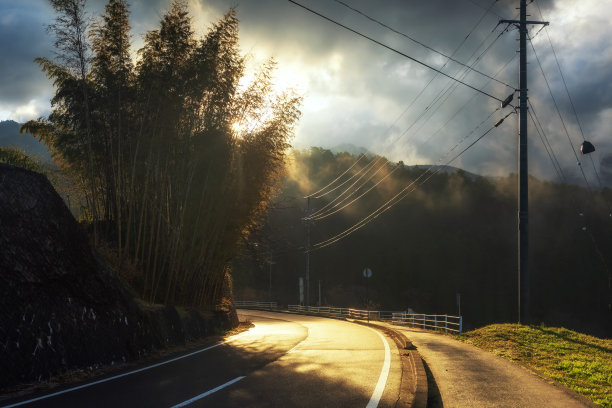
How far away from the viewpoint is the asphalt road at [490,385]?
242 inches

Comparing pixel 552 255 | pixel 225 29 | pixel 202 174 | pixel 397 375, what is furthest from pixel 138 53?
pixel 552 255

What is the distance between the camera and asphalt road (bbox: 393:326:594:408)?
6.15 metres

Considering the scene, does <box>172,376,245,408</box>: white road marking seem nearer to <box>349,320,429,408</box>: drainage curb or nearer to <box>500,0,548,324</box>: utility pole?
<box>349,320,429,408</box>: drainage curb

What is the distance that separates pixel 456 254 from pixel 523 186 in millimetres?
69948

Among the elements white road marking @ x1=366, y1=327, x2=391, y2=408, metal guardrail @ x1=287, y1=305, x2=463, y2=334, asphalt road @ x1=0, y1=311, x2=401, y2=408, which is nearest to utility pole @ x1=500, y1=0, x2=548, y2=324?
metal guardrail @ x1=287, y1=305, x2=463, y2=334

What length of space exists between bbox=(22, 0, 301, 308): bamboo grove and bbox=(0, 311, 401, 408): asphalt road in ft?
12.5

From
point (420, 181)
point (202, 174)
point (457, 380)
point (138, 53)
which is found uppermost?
point (420, 181)

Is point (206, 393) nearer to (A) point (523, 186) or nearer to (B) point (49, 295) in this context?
(B) point (49, 295)

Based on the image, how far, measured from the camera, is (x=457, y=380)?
761 cm

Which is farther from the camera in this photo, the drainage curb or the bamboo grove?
the bamboo grove

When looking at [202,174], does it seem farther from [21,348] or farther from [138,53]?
[21,348]

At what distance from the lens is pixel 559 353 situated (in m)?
11.1

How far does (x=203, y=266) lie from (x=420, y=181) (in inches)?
3102

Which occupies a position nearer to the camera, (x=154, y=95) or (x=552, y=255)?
(x=154, y=95)
